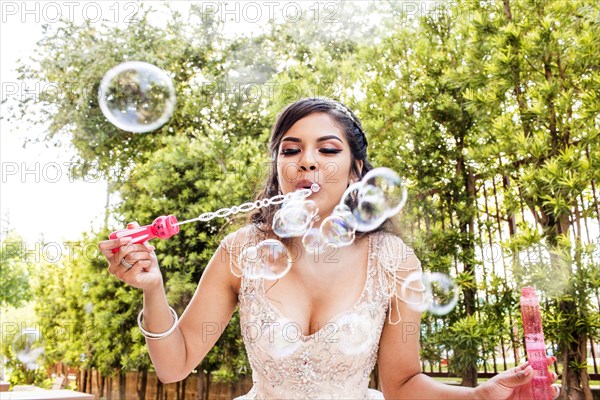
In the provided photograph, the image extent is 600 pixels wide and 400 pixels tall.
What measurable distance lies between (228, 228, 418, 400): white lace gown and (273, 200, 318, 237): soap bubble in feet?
0.75

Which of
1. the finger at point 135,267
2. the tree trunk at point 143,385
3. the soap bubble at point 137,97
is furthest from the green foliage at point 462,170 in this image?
the finger at point 135,267

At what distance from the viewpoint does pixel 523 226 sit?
310cm

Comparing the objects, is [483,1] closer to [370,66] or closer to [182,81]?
[370,66]

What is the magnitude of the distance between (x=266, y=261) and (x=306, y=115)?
1.58 feet

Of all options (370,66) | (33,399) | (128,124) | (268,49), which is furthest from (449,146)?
(268,49)

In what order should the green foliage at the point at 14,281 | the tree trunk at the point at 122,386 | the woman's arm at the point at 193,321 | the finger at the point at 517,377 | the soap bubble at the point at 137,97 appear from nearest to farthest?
1. the finger at the point at 517,377
2. the woman's arm at the point at 193,321
3. the soap bubble at the point at 137,97
4. the tree trunk at the point at 122,386
5. the green foliage at the point at 14,281

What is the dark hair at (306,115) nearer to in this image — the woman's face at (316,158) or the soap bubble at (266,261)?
the woman's face at (316,158)

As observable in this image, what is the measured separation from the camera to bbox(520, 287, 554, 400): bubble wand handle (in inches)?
50.4

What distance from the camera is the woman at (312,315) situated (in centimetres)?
159

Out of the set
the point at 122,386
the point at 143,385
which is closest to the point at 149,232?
the point at 143,385

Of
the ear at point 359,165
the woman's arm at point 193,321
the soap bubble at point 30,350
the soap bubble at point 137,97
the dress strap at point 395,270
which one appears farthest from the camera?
the soap bubble at point 30,350

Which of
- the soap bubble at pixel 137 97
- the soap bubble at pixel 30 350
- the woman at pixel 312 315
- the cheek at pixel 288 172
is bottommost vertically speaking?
the soap bubble at pixel 30 350

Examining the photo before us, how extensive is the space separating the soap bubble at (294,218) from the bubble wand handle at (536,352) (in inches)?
27.5

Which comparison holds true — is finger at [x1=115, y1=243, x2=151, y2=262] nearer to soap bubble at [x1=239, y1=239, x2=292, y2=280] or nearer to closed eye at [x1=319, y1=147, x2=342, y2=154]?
soap bubble at [x1=239, y1=239, x2=292, y2=280]
